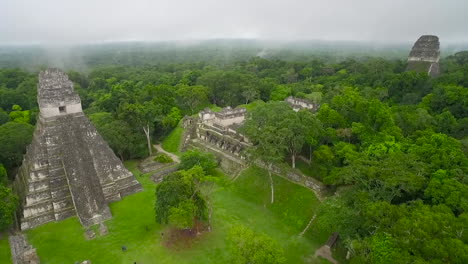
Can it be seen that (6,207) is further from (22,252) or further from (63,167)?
(63,167)

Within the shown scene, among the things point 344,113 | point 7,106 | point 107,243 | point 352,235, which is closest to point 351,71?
point 344,113

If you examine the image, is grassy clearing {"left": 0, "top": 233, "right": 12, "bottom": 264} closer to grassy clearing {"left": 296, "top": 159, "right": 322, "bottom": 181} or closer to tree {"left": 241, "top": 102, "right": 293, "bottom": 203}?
tree {"left": 241, "top": 102, "right": 293, "bottom": 203}

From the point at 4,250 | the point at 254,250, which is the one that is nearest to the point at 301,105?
the point at 254,250

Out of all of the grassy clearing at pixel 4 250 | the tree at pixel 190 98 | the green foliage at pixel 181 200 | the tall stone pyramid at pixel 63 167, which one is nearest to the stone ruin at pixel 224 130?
the tree at pixel 190 98

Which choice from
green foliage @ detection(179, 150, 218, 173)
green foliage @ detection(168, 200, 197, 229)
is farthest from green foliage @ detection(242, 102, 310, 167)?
green foliage @ detection(168, 200, 197, 229)

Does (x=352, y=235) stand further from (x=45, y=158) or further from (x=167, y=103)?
(x=167, y=103)
